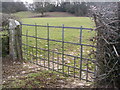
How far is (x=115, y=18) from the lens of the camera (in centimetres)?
286

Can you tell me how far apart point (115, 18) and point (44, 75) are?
260 cm

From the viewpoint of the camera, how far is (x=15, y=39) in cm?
621

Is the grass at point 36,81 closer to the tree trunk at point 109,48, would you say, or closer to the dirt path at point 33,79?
the dirt path at point 33,79

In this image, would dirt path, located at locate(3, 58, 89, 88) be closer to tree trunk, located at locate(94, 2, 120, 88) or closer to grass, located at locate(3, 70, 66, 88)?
grass, located at locate(3, 70, 66, 88)

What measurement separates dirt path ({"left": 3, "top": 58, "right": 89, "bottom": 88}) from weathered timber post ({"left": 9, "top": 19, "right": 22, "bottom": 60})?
703 mm

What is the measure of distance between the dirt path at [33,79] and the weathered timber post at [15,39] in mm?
703

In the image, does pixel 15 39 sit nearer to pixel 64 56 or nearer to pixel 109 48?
pixel 64 56

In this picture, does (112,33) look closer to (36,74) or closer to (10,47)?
(36,74)

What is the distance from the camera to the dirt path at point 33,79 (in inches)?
161

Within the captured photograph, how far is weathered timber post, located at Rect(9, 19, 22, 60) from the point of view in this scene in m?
6.14

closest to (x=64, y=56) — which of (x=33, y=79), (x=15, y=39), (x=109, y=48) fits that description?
(x=15, y=39)

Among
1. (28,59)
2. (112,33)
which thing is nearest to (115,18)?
(112,33)

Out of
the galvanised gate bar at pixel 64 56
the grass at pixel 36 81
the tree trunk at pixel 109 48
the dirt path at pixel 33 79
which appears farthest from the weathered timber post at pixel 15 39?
the tree trunk at pixel 109 48

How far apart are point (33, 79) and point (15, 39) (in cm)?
230
